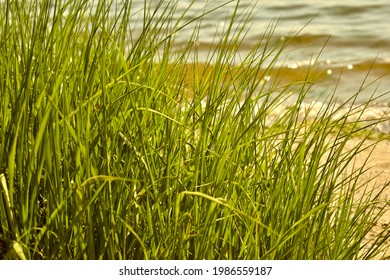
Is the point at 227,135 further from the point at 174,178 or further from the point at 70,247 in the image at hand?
the point at 70,247

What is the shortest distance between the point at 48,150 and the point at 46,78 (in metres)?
0.35

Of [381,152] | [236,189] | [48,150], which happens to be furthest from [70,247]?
[381,152]

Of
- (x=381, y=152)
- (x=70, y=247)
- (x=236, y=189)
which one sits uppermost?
(x=236, y=189)

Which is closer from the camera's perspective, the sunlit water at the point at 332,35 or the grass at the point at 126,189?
the grass at the point at 126,189

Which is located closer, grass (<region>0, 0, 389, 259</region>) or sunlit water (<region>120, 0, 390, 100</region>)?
grass (<region>0, 0, 389, 259</region>)

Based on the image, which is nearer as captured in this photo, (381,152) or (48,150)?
(48,150)

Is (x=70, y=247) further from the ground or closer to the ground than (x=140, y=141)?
closer to the ground

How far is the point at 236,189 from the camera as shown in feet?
6.21

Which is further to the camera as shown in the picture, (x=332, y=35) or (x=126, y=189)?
(x=332, y=35)

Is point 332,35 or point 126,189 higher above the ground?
point 332,35

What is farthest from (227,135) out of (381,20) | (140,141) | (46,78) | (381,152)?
(381,20)

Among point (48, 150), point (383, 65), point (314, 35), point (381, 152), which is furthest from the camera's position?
point (314, 35)

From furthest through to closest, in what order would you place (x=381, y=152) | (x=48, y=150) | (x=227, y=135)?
(x=381, y=152), (x=227, y=135), (x=48, y=150)

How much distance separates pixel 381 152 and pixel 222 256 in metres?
2.93
